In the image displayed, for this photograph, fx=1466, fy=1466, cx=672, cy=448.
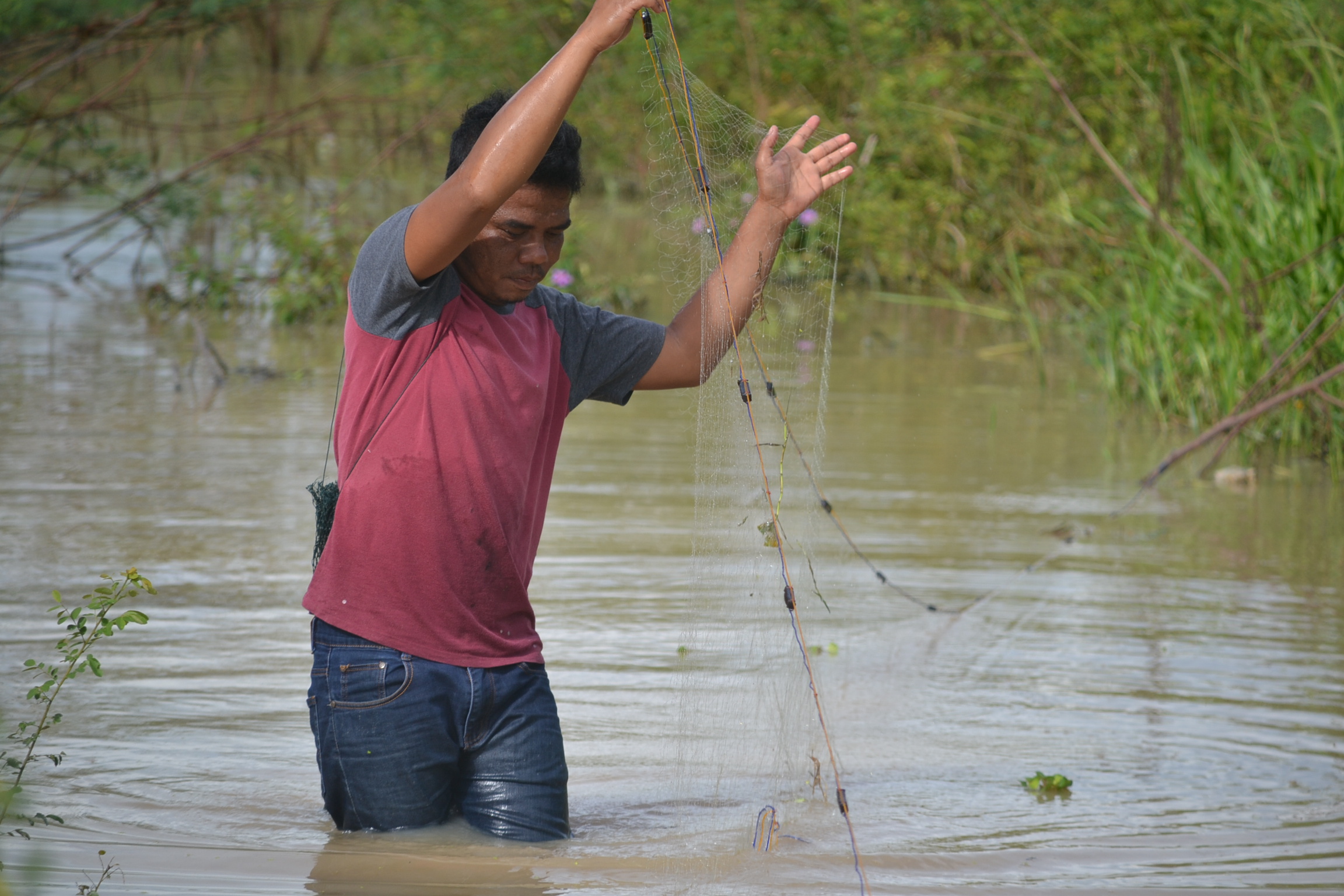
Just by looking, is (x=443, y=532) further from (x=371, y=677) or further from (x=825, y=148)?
(x=825, y=148)

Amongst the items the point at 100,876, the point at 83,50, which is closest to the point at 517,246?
the point at 100,876

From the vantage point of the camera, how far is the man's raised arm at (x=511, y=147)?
7.43ft

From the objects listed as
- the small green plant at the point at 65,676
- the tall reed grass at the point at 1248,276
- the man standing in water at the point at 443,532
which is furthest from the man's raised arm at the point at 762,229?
the tall reed grass at the point at 1248,276

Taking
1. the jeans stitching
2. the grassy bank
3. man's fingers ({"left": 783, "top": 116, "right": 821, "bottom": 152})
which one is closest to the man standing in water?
the jeans stitching

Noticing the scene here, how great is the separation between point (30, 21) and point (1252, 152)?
6.71 m

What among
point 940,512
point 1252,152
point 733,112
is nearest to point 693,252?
point 733,112

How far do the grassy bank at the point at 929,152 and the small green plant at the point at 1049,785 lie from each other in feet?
5.88

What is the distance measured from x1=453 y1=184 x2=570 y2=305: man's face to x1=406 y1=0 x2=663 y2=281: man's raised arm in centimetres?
17

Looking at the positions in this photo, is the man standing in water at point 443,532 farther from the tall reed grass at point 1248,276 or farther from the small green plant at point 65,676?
the tall reed grass at point 1248,276

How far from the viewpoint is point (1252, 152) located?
7688 mm

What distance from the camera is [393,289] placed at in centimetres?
243

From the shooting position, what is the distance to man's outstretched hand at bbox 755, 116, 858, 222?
2863 millimetres

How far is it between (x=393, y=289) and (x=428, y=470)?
32cm

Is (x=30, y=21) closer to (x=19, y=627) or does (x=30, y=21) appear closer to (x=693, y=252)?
(x=19, y=627)
